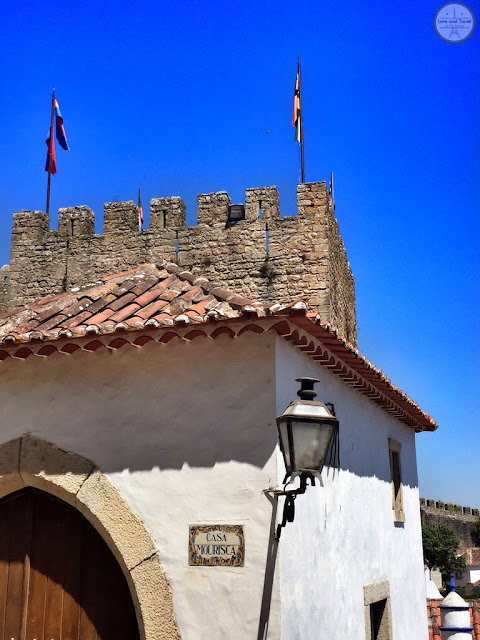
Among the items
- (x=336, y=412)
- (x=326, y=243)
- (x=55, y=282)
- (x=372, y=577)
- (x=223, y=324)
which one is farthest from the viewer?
(x=55, y=282)

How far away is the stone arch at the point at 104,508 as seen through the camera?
456cm

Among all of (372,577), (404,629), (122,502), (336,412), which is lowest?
(404,629)

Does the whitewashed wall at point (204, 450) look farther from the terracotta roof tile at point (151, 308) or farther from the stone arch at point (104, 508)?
the terracotta roof tile at point (151, 308)

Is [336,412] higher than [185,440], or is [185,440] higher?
[336,412]

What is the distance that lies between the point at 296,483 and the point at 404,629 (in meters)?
4.47

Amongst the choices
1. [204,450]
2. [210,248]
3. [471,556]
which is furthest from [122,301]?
[471,556]

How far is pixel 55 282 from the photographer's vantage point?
1239 cm

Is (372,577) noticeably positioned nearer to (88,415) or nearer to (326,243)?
(88,415)

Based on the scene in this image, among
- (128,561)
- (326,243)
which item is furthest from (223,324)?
(326,243)

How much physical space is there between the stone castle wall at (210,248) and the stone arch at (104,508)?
21.0ft

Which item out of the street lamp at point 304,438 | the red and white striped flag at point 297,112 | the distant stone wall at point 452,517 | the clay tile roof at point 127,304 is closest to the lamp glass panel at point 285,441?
the street lamp at point 304,438

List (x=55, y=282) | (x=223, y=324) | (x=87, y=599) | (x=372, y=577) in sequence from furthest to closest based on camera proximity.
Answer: (x=55, y=282) < (x=372, y=577) < (x=87, y=599) < (x=223, y=324)

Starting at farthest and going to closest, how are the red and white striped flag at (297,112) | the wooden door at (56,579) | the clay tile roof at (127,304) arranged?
1. the red and white striped flag at (297,112)
2. the clay tile roof at (127,304)
3. the wooden door at (56,579)

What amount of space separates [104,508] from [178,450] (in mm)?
656
